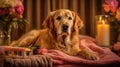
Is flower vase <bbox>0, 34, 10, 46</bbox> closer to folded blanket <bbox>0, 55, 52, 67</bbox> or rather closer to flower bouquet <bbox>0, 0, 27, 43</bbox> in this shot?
flower bouquet <bbox>0, 0, 27, 43</bbox>

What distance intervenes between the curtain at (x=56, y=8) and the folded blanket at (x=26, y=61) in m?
1.10

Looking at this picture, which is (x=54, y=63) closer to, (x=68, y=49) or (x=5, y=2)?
(x=68, y=49)

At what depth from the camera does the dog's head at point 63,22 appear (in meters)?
2.07

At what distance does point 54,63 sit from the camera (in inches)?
68.1

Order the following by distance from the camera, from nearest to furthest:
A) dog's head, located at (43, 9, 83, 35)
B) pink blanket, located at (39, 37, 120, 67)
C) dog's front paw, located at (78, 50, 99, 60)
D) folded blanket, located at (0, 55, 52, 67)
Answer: folded blanket, located at (0, 55, 52, 67) < pink blanket, located at (39, 37, 120, 67) < dog's front paw, located at (78, 50, 99, 60) < dog's head, located at (43, 9, 83, 35)

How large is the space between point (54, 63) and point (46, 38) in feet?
1.45

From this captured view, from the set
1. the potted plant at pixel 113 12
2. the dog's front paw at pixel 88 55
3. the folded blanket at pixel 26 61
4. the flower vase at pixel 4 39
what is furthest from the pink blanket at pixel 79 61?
the potted plant at pixel 113 12

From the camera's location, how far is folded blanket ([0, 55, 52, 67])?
1469 millimetres

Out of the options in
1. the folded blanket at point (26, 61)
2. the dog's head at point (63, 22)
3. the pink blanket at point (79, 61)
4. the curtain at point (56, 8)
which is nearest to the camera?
the folded blanket at point (26, 61)

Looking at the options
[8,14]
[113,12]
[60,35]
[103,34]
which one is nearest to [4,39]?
[8,14]

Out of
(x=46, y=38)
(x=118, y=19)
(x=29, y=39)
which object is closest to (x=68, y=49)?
(x=46, y=38)

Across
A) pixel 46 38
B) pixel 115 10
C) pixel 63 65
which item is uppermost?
pixel 115 10

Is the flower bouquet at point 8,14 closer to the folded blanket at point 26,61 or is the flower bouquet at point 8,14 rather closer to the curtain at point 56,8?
the curtain at point 56,8

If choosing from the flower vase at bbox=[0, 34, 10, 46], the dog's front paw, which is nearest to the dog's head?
the dog's front paw
